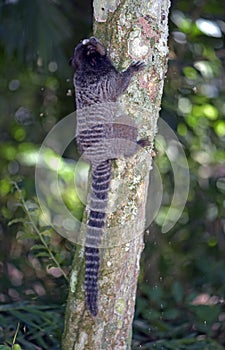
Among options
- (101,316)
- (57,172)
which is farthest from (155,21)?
(57,172)

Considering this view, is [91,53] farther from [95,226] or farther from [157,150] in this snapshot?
[157,150]

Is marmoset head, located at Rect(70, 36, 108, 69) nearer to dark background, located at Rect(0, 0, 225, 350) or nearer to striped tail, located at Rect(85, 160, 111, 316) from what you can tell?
striped tail, located at Rect(85, 160, 111, 316)

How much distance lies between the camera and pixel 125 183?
178 centimetres

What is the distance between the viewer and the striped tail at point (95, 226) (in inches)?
69.4

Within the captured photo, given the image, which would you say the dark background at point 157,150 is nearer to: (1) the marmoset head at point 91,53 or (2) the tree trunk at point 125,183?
(2) the tree trunk at point 125,183

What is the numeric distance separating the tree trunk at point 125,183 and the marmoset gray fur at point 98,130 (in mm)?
26

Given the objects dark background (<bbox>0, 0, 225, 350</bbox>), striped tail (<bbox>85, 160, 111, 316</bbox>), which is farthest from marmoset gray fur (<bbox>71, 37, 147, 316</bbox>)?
dark background (<bbox>0, 0, 225, 350</bbox>)

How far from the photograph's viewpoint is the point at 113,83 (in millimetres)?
1739

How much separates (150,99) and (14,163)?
5.14 feet

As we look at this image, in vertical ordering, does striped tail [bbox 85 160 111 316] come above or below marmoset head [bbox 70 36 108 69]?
below

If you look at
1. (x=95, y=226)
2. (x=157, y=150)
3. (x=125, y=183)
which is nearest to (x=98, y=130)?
(x=125, y=183)

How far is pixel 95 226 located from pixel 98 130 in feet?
0.89

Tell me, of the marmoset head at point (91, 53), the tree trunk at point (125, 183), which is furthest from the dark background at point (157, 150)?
the marmoset head at point (91, 53)

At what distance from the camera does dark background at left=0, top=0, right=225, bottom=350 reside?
2762 mm
